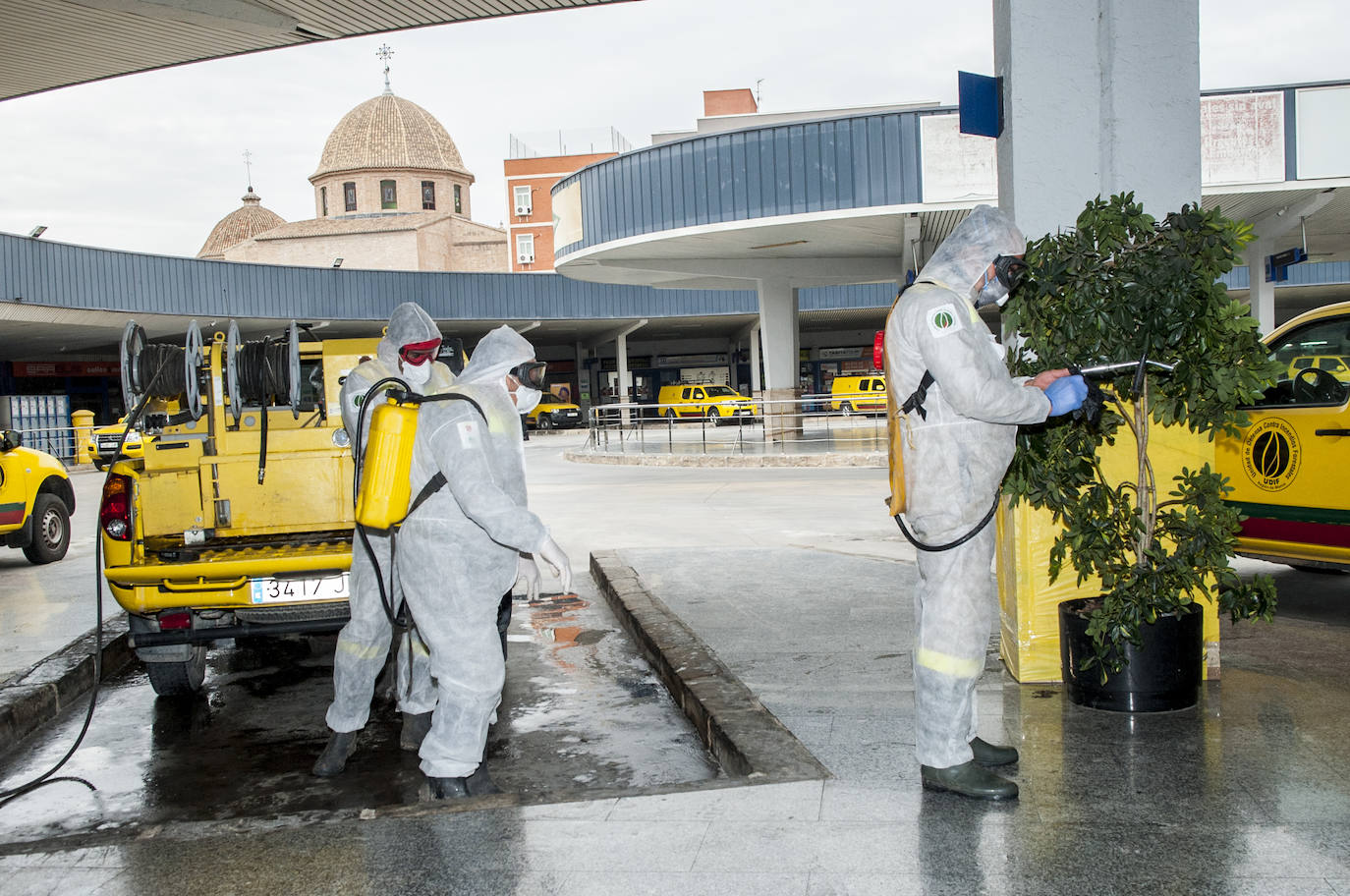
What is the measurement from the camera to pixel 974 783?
382 cm

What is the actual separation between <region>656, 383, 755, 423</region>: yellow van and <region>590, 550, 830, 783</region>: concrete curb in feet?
107

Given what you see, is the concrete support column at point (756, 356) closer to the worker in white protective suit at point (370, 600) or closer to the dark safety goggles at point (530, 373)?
the dark safety goggles at point (530, 373)

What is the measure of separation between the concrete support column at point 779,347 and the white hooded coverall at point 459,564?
22381 millimetres

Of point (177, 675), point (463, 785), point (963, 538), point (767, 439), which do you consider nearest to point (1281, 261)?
point (767, 439)

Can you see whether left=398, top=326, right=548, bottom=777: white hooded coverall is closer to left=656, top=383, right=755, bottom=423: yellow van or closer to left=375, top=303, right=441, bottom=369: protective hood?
left=375, top=303, right=441, bottom=369: protective hood

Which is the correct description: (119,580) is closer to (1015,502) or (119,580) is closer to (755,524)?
(1015,502)

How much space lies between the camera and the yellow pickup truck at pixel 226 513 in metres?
5.96

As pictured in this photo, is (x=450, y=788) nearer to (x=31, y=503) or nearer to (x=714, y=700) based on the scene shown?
(x=714, y=700)

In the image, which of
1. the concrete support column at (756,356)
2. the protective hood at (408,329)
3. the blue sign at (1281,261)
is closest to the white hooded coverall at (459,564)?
the protective hood at (408,329)

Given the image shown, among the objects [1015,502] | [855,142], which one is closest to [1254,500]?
[1015,502]

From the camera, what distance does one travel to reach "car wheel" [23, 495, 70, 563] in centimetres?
1167

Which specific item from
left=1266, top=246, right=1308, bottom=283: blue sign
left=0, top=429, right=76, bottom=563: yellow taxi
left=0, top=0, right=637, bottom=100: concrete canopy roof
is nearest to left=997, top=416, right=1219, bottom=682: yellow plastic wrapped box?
left=0, top=0, right=637, bottom=100: concrete canopy roof

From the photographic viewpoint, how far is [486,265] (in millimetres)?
66500

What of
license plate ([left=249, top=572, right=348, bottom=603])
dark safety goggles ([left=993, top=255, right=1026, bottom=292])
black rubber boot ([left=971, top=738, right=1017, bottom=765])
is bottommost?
black rubber boot ([left=971, top=738, right=1017, bottom=765])
